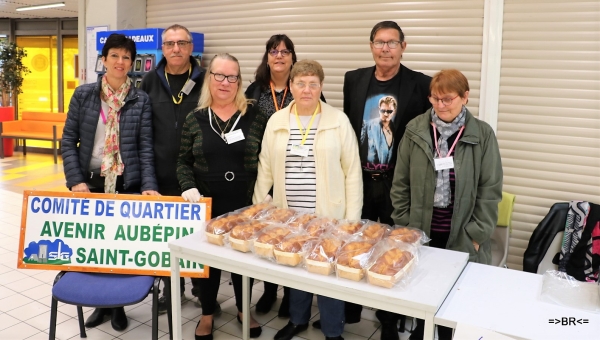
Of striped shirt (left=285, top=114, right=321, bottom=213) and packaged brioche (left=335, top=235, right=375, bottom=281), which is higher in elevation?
striped shirt (left=285, top=114, right=321, bottom=213)

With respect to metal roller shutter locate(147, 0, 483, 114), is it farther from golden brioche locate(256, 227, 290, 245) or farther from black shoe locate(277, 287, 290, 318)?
golden brioche locate(256, 227, 290, 245)

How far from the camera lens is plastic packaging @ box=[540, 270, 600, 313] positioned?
191 cm

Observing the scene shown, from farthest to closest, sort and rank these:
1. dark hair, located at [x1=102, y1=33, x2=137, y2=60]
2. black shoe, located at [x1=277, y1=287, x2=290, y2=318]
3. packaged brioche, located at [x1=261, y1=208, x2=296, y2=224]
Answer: black shoe, located at [x1=277, y1=287, x2=290, y2=318]
dark hair, located at [x1=102, y1=33, x2=137, y2=60]
packaged brioche, located at [x1=261, y1=208, x2=296, y2=224]

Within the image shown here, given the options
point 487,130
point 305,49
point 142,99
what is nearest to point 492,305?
point 487,130

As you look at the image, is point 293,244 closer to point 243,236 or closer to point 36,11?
point 243,236

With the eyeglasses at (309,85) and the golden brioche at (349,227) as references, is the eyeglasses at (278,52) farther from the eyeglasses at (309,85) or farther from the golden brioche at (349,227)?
the golden brioche at (349,227)

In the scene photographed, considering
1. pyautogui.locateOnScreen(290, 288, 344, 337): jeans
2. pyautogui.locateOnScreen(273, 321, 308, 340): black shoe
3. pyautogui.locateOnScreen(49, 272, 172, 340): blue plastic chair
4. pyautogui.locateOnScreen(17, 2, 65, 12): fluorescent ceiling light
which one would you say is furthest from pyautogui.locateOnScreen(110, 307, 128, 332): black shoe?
pyautogui.locateOnScreen(17, 2, 65, 12): fluorescent ceiling light

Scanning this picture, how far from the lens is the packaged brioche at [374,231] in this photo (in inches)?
90.1

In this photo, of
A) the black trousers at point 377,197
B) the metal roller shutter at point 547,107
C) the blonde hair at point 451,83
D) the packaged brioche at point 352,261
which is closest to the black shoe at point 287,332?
the black trousers at point 377,197

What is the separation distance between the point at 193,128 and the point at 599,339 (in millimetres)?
2278

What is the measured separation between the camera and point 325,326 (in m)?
2.93

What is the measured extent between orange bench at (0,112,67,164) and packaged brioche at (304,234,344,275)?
351 inches

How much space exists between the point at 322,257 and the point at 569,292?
103 cm

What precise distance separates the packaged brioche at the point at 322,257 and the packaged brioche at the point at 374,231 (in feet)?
0.66
